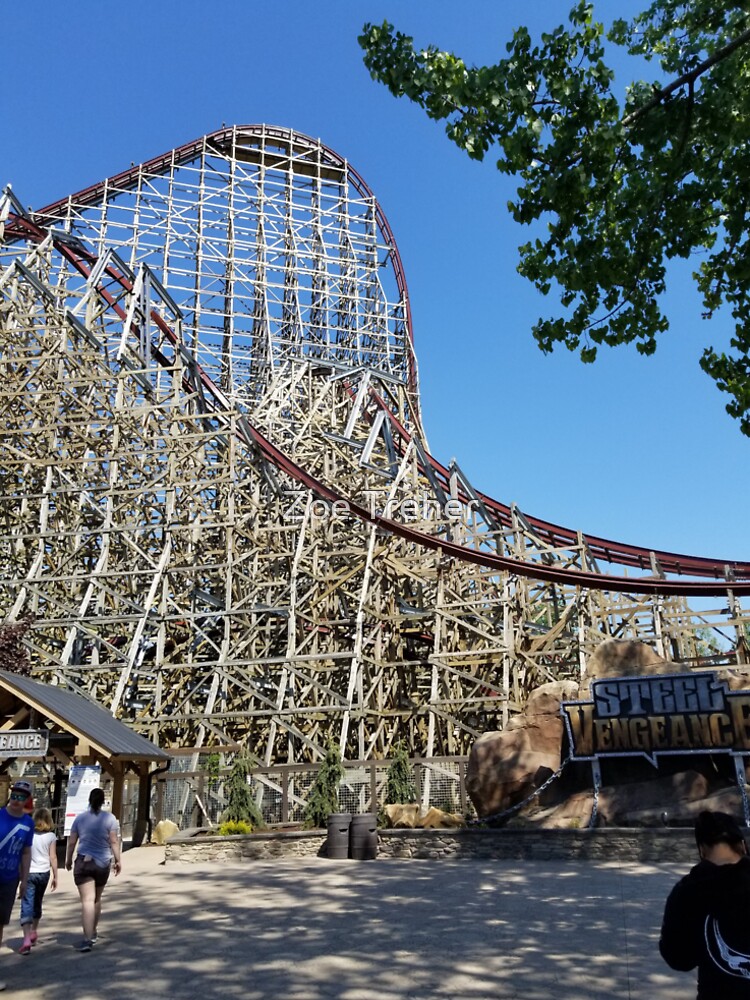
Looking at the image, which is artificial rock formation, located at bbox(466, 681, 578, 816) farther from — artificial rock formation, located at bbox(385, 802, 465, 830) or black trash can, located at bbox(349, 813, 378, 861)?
black trash can, located at bbox(349, 813, 378, 861)

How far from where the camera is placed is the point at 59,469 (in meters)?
18.5

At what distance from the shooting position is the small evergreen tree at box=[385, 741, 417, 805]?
499 inches

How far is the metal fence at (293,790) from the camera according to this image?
12.7 metres

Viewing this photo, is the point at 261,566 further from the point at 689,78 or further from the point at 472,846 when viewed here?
the point at 689,78

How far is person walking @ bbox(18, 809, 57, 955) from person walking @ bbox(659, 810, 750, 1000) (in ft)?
16.8

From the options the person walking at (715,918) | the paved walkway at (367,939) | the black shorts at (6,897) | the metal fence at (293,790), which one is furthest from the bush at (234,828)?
the person walking at (715,918)

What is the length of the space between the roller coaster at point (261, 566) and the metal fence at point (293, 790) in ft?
4.85

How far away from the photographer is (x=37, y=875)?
645cm

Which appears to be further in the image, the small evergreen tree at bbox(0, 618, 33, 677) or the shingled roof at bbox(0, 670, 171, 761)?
the small evergreen tree at bbox(0, 618, 33, 677)

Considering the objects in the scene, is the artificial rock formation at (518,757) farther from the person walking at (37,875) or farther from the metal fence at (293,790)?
the person walking at (37,875)

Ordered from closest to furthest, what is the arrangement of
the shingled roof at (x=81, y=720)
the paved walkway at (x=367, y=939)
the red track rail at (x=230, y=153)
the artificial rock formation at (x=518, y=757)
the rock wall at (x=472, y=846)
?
the paved walkway at (x=367, y=939), the rock wall at (x=472, y=846), the shingled roof at (x=81, y=720), the artificial rock formation at (x=518, y=757), the red track rail at (x=230, y=153)

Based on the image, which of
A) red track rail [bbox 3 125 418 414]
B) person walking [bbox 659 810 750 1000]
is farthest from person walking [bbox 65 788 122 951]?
red track rail [bbox 3 125 418 414]

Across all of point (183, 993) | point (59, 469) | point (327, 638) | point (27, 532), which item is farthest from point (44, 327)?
point (183, 993)

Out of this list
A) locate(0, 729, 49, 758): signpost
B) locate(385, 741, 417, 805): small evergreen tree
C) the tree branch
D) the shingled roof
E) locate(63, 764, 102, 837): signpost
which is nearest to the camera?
the tree branch
